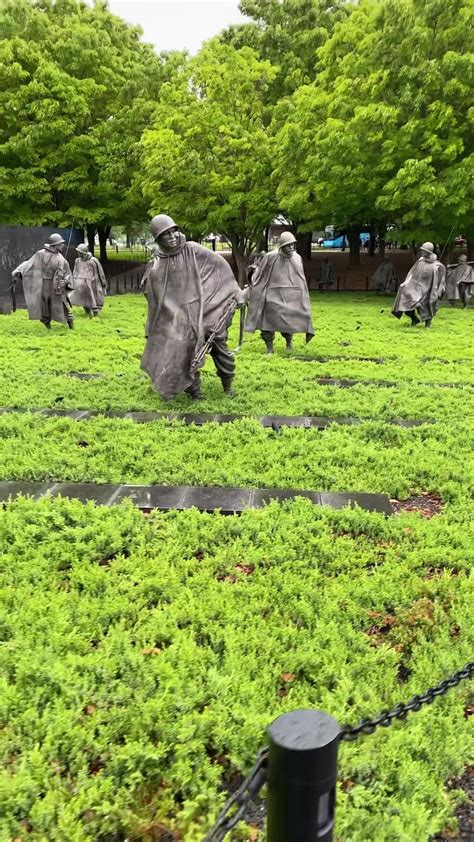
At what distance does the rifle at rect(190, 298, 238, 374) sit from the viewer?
6.78 metres

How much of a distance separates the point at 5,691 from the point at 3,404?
16.5 ft

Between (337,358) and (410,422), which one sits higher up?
(337,358)

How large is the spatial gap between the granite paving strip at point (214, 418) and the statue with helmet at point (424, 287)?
824cm

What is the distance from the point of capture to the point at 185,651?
2.85 metres

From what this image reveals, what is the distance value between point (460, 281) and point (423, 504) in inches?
653

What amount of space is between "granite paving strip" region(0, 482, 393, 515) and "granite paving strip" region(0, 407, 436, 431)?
1709mm

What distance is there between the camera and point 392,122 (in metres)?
18.7

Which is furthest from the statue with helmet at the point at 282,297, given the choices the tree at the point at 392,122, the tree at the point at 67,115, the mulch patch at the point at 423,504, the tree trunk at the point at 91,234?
the tree trunk at the point at 91,234

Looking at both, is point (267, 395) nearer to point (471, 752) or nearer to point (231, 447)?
point (231, 447)

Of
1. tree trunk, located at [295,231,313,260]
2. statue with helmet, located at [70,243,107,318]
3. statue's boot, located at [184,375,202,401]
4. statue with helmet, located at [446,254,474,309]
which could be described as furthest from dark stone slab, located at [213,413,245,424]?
tree trunk, located at [295,231,313,260]

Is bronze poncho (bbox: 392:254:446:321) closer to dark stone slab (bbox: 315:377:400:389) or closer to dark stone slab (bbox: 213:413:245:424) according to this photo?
dark stone slab (bbox: 315:377:400:389)

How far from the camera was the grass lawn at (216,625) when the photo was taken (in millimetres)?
2230

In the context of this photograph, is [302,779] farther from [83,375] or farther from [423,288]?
[423,288]

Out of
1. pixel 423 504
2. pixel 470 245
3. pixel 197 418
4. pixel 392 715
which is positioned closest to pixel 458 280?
pixel 470 245
